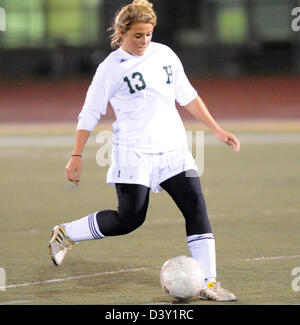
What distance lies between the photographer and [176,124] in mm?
7625

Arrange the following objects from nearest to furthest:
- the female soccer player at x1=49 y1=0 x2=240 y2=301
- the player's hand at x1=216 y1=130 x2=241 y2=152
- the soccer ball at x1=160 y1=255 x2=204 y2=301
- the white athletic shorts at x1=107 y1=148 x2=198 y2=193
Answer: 1. the soccer ball at x1=160 y1=255 x2=204 y2=301
2. the female soccer player at x1=49 y1=0 x2=240 y2=301
3. the white athletic shorts at x1=107 y1=148 x2=198 y2=193
4. the player's hand at x1=216 y1=130 x2=241 y2=152

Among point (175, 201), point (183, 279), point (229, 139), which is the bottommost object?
point (183, 279)

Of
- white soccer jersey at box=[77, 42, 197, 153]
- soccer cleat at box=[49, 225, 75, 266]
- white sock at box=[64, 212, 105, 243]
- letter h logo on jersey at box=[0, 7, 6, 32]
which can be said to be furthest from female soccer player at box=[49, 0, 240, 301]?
letter h logo on jersey at box=[0, 7, 6, 32]

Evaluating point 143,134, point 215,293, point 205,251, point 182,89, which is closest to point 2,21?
point 182,89

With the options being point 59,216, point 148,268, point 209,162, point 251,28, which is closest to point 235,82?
point 251,28

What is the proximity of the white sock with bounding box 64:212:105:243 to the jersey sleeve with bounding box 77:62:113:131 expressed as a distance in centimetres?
75

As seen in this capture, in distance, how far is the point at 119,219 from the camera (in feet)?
24.9

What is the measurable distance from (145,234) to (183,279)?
10.6ft

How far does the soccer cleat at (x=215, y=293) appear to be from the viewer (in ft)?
23.6

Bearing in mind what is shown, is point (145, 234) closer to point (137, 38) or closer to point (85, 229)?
point (85, 229)

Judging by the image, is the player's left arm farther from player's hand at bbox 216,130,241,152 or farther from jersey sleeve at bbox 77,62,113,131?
jersey sleeve at bbox 77,62,113,131

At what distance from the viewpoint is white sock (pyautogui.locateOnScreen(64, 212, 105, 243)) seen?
7770 millimetres

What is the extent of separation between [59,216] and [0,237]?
133 centimetres
